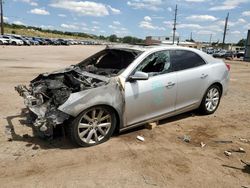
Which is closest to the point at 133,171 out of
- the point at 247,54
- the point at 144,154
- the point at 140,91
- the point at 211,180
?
the point at 144,154

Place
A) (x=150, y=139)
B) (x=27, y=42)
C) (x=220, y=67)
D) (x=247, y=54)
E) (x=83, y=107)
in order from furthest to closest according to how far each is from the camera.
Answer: (x=27, y=42) < (x=247, y=54) < (x=220, y=67) < (x=150, y=139) < (x=83, y=107)

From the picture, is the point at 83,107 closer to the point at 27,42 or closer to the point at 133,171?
the point at 133,171

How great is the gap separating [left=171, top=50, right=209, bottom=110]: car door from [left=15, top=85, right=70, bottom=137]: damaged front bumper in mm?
2461

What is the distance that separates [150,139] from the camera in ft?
17.5

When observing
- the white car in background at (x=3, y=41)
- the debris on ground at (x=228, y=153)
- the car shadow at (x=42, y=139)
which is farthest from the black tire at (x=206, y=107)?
the white car in background at (x=3, y=41)

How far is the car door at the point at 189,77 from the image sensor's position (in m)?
5.88

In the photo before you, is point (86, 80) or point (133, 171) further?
point (86, 80)

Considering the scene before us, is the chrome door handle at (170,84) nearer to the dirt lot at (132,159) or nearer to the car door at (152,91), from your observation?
the car door at (152,91)

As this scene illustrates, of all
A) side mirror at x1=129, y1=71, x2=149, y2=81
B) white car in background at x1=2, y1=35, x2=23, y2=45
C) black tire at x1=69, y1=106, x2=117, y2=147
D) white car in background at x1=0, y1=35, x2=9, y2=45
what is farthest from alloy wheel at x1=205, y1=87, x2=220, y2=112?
white car in background at x1=2, y1=35, x2=23, y2=45

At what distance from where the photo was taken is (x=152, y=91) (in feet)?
17.4

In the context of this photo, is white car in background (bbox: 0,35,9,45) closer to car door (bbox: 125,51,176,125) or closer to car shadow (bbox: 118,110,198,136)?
car shadow (bbox: 118,110,198,136)

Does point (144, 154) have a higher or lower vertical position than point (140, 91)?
lower

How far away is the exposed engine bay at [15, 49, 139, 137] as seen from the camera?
15.1ft

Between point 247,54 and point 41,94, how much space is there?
41.9m
